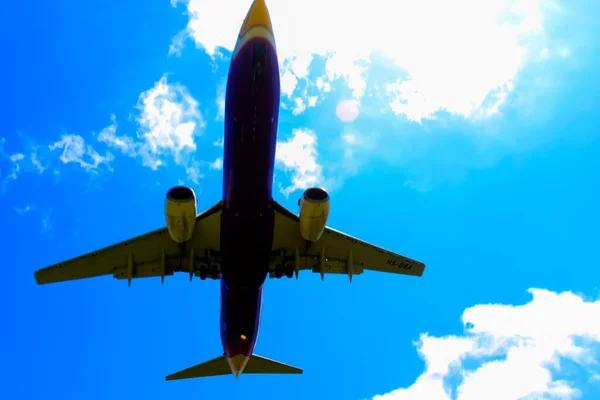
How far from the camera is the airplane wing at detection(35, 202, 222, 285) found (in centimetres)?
2244

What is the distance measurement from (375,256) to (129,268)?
1100cm

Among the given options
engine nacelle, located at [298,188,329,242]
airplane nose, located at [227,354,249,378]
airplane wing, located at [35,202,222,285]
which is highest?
airplane wing, located at [35,202,222,285]

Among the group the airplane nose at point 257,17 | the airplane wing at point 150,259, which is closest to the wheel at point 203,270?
the airplane wing at point 150,259

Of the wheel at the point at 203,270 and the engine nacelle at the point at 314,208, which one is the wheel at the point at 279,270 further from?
the engine nacelle at the point at 314,208

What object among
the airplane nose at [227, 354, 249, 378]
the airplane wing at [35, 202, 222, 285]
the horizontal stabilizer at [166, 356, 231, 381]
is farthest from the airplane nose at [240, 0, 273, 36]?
the horizontal stabilizer at [166, 356, 231, 381]

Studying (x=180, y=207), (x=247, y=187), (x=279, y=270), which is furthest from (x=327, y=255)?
(x=180, y=207)

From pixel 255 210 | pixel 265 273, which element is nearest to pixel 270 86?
pixel 255 210

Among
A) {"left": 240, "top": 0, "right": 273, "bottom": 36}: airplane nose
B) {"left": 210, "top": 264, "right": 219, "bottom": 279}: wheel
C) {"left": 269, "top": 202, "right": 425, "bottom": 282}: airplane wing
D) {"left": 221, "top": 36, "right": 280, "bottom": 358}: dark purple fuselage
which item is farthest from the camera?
{"left": 210, "top": 264, "right": 219, "bottom": 279}: wheel

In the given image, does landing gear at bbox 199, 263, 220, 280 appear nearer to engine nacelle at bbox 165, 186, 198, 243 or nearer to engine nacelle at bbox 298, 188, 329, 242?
engine nacelle at bbox 165, 186, 198, 243

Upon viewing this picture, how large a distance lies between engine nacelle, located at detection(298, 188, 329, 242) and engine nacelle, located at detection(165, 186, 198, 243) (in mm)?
3892

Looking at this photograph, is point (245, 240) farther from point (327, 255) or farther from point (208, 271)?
point (327, 255)

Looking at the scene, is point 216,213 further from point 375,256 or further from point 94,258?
point 375,256

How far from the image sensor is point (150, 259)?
2361cm

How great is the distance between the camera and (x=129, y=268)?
23078 mm
